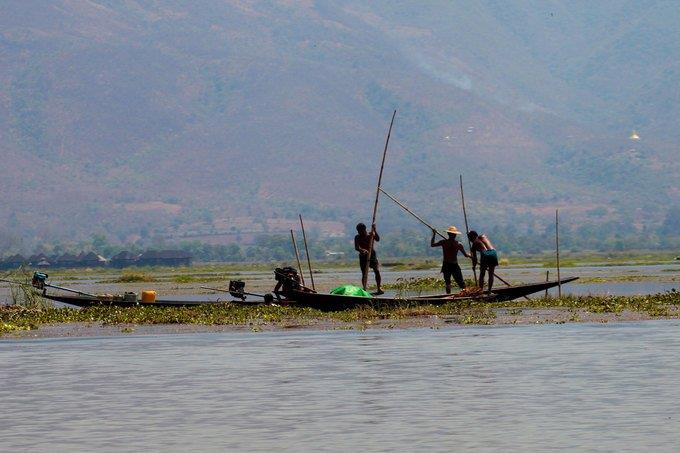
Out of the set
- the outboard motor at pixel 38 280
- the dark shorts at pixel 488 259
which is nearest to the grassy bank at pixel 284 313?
the outboard motor at pixel 38 280

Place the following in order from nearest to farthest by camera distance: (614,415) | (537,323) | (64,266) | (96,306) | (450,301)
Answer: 1. (614,415)
2. (537,323)
3. (450,301)
4. (96,306)
5. (64,266)

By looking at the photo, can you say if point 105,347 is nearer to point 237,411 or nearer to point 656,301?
point 237,411

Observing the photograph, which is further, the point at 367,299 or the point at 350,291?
the point at 350,291

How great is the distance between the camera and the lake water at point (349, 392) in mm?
19953

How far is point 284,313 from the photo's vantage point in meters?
40.1

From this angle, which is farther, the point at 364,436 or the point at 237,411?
the point at 237,411

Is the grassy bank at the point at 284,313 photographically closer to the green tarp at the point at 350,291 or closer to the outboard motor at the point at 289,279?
the green tarp at the point at 350,291

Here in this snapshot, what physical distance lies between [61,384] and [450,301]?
15729 millimetres

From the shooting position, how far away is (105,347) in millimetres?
33281

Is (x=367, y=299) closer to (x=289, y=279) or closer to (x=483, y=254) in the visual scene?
(x=289, y=279)

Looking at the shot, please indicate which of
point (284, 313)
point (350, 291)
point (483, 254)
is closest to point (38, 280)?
point (284, 313)

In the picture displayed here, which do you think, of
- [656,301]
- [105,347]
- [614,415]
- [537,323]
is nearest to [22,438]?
[614,415]

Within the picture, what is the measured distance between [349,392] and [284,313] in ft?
51.5

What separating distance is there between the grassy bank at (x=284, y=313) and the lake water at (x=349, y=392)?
3471mm
